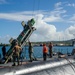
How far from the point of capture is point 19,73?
65.4 ft

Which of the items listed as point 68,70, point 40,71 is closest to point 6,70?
point 40,71

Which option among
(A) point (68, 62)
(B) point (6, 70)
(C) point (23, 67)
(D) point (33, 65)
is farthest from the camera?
(A) point (68, 62)

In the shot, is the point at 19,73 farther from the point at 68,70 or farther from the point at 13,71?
the point at 68,70

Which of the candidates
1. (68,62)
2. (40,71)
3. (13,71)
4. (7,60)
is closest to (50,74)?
(40,71)

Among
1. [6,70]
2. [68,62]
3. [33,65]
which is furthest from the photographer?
[68,62]

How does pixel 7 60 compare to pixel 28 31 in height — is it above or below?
below

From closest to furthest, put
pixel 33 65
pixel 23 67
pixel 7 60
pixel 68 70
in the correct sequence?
pixel 23 67 → pixel 33 65 → pixel 68 70 → pixel 7 60

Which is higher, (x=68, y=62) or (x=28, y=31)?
(x=28, y=31)

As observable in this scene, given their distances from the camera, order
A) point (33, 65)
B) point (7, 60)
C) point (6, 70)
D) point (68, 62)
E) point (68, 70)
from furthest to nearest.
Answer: point (7, 60) → point (68, 62) → point (68, 70) → point (33, 65) → point (6, 70)

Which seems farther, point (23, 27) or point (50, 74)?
point (23, 27)

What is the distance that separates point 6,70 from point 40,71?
372 centimetres

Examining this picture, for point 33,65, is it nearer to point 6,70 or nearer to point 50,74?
point 50,74

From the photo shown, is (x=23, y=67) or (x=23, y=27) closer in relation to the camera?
(x=23, y=67)

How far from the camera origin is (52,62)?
2628 cm
